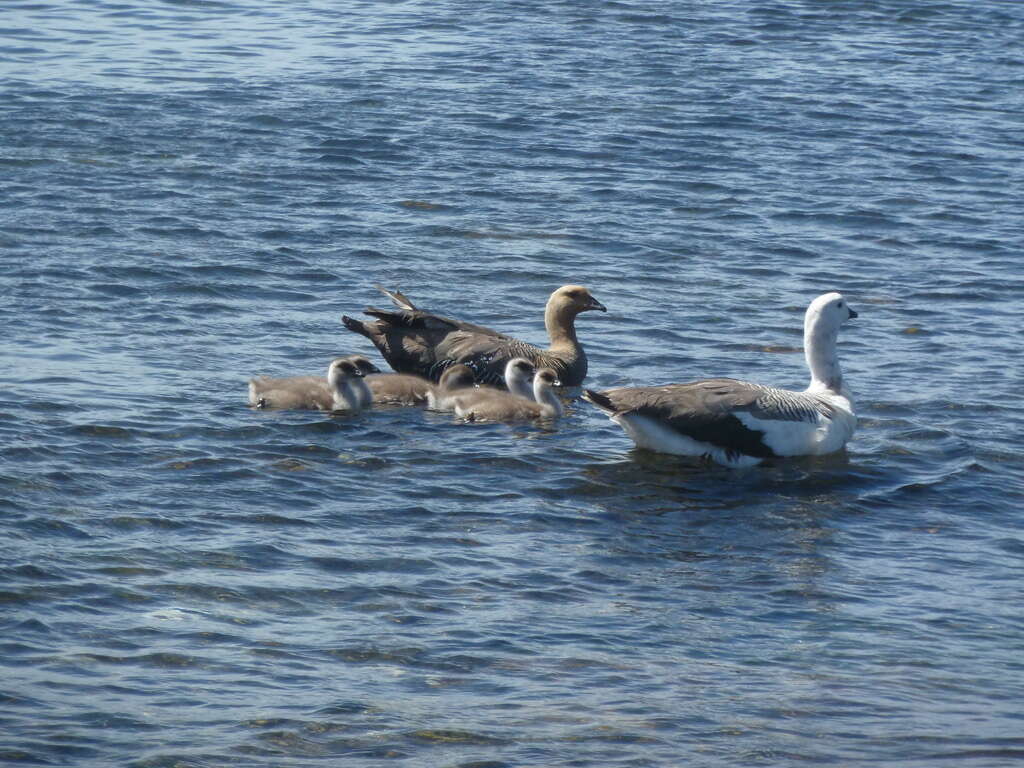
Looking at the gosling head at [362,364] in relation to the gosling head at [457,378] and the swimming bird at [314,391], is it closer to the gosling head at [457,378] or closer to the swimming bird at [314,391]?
the swimming bird at [314,391]

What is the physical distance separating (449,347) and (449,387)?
58cm

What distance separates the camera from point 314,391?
1212 cm

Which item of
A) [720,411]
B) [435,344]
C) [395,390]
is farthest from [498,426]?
[720,411]

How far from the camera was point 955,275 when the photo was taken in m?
16.1

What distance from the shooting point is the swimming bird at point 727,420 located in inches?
450

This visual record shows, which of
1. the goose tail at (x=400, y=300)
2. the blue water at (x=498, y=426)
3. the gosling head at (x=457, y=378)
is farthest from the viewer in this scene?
the goose tail at (x=400, y=300)

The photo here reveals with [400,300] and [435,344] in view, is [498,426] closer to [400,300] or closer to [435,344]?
[435,344]

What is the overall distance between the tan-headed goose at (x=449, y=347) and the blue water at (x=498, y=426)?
464mm

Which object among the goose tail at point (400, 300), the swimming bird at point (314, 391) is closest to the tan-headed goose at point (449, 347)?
the goose tail at point (400, 300)

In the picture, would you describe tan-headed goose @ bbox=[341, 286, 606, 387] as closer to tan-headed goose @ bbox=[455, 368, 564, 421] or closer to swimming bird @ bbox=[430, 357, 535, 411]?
swimming bird @ bbox=[430, 357, 535, 411]

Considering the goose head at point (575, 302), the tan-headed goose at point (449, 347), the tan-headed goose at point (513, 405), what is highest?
the goose head at point (575, 302)

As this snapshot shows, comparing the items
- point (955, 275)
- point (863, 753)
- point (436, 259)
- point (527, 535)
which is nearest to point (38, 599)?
point (527, 535)

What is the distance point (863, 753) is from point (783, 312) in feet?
25.6

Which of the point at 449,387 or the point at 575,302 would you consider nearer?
the point at 449,387
